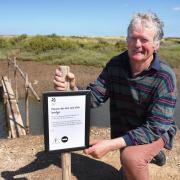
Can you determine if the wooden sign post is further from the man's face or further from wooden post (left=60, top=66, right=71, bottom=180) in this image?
the man's face

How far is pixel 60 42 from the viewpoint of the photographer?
111 ft

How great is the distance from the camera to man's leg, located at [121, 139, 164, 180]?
3385mm

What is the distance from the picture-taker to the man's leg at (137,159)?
3.38m

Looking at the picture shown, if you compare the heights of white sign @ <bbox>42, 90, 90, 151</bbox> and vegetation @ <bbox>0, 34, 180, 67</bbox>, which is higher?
white sign @ <bbox>42, 90, 90, 151</bbox>

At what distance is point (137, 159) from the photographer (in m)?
3.38

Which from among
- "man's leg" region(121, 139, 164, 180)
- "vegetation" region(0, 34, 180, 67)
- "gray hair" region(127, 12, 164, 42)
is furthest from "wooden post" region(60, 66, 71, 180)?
"vegetation" region(0, 34, 180, 67)

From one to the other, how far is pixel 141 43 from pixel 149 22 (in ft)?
0.57

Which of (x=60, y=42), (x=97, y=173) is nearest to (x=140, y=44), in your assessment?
(x=97, y=173)

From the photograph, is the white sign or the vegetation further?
the vegetation

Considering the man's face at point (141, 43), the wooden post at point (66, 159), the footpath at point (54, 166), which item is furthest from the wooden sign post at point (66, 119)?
the footpath at point (54, 166)

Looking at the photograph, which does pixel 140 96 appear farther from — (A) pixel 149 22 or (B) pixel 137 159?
(A) pixel 149 22

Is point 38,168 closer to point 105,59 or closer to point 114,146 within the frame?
point 114,146

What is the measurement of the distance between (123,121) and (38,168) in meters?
1.73

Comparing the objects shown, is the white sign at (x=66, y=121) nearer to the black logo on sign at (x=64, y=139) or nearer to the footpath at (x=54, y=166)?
the black logo on sign at (x=64, y=139)
